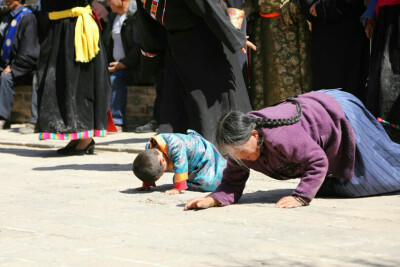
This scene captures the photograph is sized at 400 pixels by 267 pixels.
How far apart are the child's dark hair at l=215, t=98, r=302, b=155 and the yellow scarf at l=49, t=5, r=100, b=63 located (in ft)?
12.8

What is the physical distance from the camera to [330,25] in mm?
7738

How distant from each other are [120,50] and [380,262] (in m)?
8.23

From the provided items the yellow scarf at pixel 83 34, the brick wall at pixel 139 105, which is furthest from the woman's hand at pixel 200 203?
the brick wall at pixel 139 105

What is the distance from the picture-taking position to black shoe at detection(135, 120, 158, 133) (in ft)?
35.1

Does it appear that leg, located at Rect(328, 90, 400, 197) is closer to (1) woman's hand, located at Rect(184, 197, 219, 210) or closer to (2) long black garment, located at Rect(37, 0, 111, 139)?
(1) woman's hand, located at Rect(184, 197, 219, 210)

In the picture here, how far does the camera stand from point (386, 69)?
6.81m

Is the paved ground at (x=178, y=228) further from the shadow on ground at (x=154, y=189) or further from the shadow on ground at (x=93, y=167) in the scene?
the shadow on ground at (x=93, y=167)

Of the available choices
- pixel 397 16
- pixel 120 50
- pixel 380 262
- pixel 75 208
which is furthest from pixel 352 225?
pixel 120 50

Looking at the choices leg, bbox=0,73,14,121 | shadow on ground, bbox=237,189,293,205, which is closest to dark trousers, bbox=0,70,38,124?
leg, bbox=0,73,14,121

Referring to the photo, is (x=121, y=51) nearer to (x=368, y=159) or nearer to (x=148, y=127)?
(x=148, y=127)

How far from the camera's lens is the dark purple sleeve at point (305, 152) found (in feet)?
14.7

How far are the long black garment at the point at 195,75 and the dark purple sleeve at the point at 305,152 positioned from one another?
1.85 metres

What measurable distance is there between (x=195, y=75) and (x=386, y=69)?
1559 millimetres

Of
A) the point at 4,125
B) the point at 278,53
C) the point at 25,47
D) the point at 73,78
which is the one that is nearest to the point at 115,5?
the point at 25,47
